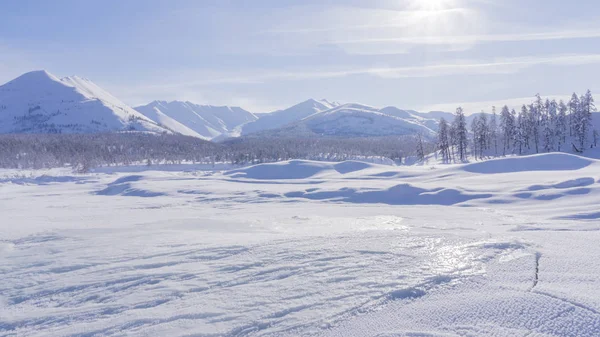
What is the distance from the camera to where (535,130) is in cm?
7869

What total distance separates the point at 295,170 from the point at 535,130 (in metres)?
52.3

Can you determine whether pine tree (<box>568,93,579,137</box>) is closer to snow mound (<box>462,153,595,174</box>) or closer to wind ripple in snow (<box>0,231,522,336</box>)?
snow mound (<box>462,153,595,174</box>)

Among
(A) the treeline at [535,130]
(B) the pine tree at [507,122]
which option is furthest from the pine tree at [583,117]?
(B) the pine tree at [507,122]

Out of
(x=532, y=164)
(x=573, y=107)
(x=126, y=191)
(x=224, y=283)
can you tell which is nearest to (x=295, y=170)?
(x=126, y=191)

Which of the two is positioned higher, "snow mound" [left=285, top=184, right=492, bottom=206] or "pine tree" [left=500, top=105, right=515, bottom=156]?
"pine tree" [left=500, top=105, right=515, bottom=156]

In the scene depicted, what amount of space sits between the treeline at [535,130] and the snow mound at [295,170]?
29.4m

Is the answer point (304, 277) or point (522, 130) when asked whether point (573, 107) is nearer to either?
point (522, 130)

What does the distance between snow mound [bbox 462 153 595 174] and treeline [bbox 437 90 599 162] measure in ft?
101

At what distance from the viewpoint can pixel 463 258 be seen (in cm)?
1105

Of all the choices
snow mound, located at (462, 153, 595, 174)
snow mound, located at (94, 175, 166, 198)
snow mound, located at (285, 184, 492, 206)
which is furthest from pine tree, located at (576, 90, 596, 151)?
snow mound, located at (94, 175, 166, 198)

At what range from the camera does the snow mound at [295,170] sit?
2262 inches

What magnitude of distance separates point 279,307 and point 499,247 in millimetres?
7404

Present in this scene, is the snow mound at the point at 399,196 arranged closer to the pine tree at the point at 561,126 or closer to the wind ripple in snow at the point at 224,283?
the wind ripple in snow at the point at 224,283

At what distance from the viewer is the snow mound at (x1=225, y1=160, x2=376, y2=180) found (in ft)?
189
